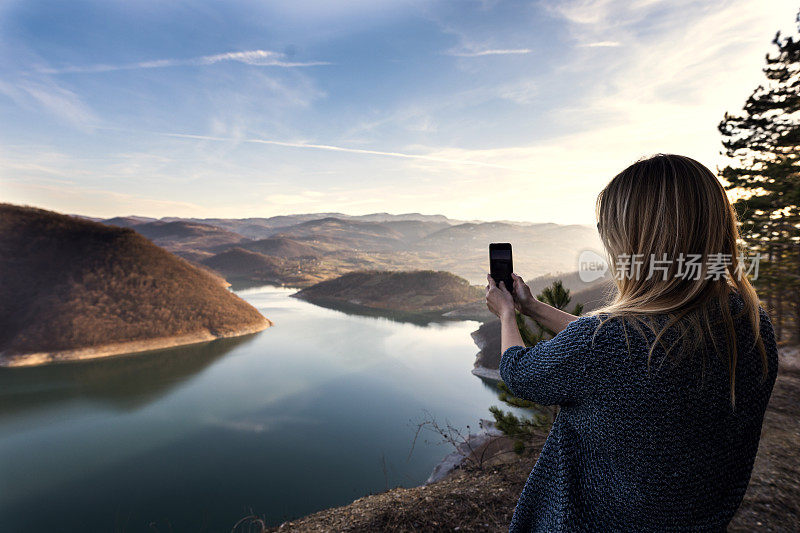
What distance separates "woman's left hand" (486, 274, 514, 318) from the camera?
1292 millimetres

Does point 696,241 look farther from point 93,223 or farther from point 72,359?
point 93,223

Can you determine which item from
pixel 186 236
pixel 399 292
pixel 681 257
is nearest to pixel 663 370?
pixel 681 257

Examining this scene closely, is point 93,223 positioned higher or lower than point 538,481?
higher

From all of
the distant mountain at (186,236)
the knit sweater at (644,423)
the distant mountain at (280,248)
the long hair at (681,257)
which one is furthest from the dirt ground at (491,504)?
the distant mountain at (186,236)

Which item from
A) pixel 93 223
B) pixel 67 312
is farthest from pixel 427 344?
pixel 93 223

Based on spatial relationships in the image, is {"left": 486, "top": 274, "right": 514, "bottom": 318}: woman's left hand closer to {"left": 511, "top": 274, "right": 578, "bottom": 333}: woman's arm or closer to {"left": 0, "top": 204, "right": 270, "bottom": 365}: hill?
{"left": 511, "top": 274, "right": 578, "bottom": 333}: woman's arm

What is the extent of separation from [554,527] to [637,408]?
1.72 feet

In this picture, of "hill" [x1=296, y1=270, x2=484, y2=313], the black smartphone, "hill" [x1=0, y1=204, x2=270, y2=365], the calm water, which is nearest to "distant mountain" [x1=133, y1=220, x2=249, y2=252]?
"hill" [x1=296, y1=270, x2=484, y2=313]

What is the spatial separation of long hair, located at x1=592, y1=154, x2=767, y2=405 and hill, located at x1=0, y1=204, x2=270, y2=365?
3690cm

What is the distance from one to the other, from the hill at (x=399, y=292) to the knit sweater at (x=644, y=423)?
5264 cm

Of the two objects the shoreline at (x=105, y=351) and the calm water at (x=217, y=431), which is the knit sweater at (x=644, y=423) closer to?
the calm water at (x=217, y=431)

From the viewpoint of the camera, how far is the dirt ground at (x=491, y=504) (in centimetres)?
375

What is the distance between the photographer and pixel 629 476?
0.87 metres

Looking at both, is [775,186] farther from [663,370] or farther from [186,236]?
[186,236]
